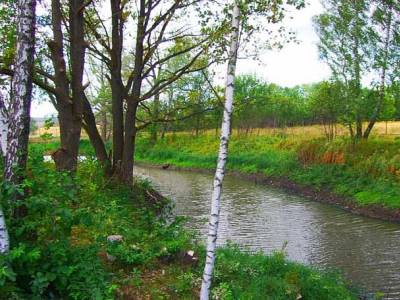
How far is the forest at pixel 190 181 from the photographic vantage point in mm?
6852

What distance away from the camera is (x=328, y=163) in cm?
2767

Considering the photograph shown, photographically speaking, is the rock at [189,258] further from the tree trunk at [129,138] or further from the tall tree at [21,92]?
the tree trunk at [129,138]

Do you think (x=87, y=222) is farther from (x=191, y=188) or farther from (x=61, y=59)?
(x=191, y=188)

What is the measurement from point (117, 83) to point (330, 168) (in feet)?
44.4

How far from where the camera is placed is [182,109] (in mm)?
20234

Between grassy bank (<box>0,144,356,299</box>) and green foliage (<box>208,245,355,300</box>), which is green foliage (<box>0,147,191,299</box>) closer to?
grassy bank (<box>0,144,356,299</box>)

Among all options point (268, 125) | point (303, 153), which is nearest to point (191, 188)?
point (303, 153)

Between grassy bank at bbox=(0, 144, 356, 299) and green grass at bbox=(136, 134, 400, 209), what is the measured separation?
12421mm

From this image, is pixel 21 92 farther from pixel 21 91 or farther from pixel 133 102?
pixel 133 102

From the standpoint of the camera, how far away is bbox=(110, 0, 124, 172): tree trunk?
59.1 ft

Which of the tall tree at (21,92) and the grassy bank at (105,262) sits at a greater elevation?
the tall tree at (21,92)

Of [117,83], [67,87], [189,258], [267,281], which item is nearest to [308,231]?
[267,281]

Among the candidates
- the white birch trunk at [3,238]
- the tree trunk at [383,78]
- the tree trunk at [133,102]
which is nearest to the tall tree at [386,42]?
the tree trunk at [383,78]

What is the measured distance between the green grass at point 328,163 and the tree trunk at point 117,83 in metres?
11.0
